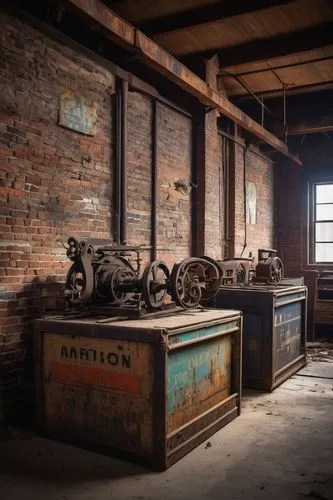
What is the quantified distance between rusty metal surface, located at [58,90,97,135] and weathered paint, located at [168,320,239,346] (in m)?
2.44

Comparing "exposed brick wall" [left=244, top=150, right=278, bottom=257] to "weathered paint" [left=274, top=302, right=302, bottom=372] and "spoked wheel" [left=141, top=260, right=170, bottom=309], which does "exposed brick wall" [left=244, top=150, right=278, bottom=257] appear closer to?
"weathered paint" [left=274, top=302, right=302, bottom=372]

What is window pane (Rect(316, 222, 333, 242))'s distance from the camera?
1016 cm

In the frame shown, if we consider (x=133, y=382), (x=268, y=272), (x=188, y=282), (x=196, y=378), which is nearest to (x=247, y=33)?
(x=268, y=272)

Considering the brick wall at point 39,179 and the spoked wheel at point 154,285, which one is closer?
the spoked wheel at point 154,285

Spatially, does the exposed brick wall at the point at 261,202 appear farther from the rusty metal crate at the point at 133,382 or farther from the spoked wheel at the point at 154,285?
the rusty metal crate at the point at 133,382

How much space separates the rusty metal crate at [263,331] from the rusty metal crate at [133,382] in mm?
1382

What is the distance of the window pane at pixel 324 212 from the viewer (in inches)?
400

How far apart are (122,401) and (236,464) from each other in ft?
3.10

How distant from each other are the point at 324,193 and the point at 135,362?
8253mm

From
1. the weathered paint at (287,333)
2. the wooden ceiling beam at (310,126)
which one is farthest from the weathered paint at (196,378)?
the wooden ceiling beam at (310,126)

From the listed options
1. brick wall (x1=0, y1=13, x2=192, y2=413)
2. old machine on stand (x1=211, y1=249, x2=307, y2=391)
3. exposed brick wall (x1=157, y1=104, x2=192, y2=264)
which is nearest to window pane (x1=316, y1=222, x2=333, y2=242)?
old machine on stand (x1=211, y1=249, x2=307, y2=391)

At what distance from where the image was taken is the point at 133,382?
3238mm

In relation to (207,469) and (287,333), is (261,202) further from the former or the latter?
(207,469)

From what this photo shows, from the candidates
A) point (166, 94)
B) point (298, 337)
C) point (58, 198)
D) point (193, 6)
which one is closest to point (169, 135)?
point (166, 94)
